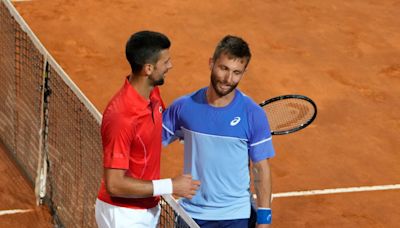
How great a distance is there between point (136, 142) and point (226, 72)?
2.73 ft

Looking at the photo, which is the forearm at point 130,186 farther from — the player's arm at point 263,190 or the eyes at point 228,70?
the eyes at point 228,70

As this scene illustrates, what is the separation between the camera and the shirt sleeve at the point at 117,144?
6129mm

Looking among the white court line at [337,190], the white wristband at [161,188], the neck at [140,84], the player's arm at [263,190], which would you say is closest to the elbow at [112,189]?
the white wristband at [161,188]

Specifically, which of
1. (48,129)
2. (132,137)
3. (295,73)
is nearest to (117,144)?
(132,137)

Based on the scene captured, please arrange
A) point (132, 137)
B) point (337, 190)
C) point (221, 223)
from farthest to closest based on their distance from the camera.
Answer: point (337, 190), point (221, 223), point (132, 137)

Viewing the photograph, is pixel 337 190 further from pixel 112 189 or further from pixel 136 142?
pixel 112 189

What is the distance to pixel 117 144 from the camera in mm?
6145

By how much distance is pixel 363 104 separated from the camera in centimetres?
1338

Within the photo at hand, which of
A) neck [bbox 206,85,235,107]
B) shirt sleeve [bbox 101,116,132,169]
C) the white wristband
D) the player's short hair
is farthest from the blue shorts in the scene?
the player's short hair

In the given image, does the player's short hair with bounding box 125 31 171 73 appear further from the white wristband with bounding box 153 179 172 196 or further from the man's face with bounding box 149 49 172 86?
the white wristband with bounding box 153 179 172 196

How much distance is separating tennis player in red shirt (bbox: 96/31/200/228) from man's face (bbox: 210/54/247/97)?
428 mm

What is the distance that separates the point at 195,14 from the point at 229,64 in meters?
9.77

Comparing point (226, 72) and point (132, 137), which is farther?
point (226, 72)

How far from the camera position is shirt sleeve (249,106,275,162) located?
6699 millimetres
